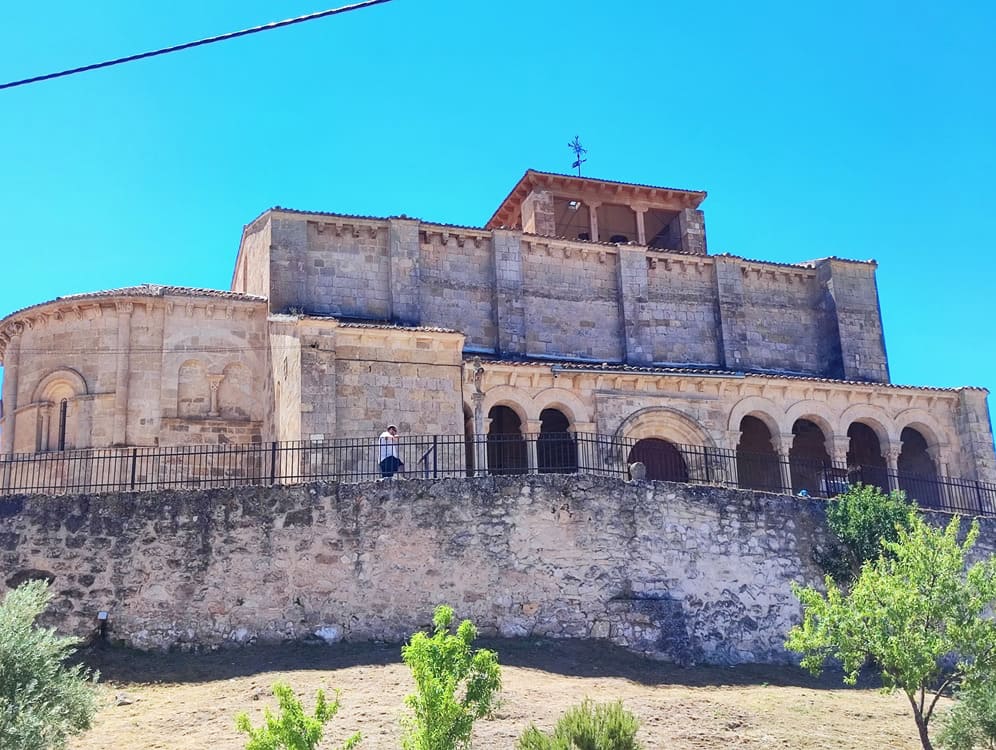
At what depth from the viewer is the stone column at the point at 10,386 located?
30.8m

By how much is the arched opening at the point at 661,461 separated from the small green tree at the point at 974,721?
15.0 meters

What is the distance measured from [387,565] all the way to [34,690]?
6944mm

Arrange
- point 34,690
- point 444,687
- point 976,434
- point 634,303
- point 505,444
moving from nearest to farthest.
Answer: point 444,687, point 34,690, point 505,444, point 976,434, point 634,303

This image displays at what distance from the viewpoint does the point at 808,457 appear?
113 feet

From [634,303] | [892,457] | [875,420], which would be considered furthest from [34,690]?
[875,420]

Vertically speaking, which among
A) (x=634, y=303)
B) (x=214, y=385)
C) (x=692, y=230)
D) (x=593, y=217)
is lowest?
(x=214, y=385)

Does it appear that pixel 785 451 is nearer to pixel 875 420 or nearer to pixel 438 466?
pixel 875 420

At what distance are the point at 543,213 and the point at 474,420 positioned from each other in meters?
11.1

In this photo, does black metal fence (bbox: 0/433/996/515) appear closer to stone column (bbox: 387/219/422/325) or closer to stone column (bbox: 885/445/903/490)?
stone column (bbox: 885/445/903/490)

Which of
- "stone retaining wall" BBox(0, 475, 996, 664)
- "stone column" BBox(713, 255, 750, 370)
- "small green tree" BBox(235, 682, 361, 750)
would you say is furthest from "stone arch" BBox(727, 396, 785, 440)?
"small green tree" BBox(235, 682, 361, 750)

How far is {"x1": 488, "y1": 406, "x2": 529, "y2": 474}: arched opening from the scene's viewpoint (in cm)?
3094

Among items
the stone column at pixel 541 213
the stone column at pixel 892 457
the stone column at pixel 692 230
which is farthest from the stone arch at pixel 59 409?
the stone column at pixel 892 457

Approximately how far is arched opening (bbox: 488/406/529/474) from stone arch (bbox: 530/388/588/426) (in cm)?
92

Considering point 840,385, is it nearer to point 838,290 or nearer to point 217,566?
point 838,290
